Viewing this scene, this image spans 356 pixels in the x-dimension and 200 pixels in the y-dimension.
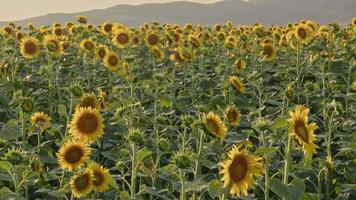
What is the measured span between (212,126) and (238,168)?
104 cm

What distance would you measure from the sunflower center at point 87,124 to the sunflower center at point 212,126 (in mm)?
1065

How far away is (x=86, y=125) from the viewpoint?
536cm

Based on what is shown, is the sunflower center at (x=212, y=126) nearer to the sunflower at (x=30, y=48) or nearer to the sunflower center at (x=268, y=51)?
the sunflower at (x=30, y=48)

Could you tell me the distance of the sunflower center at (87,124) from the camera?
5.35m

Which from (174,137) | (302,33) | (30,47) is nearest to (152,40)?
(30,47)

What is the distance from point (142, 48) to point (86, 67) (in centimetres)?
416

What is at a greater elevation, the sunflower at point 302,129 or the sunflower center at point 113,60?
the sunflower at point 302,129

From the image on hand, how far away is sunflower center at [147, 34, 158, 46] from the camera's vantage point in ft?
36.8

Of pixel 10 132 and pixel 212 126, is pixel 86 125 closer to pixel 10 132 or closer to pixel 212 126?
pixel 10 132

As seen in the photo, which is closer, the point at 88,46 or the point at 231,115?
the point at 231,115

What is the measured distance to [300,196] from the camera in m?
4.09

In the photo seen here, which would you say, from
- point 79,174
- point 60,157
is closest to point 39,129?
point 60,157

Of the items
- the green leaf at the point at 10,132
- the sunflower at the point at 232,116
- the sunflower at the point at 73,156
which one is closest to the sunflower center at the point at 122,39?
the sunflower at the point at 232,116

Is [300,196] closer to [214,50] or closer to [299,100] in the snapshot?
[299,100]
